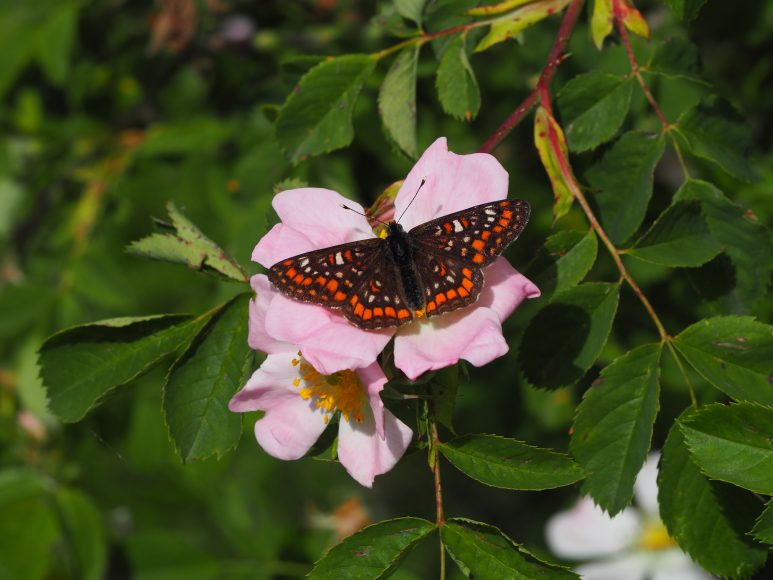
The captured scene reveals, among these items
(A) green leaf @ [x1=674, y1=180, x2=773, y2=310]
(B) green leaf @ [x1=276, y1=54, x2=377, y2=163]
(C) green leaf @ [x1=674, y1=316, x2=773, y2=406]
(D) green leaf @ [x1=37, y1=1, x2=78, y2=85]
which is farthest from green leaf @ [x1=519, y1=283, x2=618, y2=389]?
(D) green leaf @ [x1=37, y1=1, x2=78, y2=85]

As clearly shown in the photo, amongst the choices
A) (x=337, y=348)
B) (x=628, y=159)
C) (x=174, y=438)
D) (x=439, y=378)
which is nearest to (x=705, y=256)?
(x=628, y=159)

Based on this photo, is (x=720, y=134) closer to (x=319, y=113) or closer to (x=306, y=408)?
(x=319, y=113)

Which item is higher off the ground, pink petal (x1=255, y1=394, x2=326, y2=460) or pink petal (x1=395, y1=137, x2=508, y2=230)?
pink petal (x1=395, y1=137, x2=508, y2=230)

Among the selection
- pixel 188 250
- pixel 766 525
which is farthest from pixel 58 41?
pixel 766 525

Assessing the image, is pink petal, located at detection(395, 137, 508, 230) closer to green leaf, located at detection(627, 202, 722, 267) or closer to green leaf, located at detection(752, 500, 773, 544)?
green leaf, located at detection(627, 202, 722, 267)

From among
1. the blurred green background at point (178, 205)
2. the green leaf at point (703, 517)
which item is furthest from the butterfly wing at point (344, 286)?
the blurred green background at point (178, 205)
